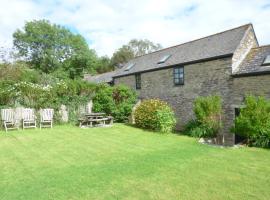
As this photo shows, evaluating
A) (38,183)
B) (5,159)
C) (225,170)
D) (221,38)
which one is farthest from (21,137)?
(221,38)

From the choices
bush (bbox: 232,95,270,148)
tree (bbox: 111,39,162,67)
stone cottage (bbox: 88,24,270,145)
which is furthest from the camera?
tree (bbox: 111,39,162,67)

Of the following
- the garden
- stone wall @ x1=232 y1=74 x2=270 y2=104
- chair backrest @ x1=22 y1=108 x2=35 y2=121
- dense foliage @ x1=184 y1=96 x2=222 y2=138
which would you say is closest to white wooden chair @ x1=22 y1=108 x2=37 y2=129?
chair backrest @ x1=22 y1=108 x2=35 y2=121

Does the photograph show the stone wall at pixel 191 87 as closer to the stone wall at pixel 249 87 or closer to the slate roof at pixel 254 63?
the stone wall at pixel 249 87

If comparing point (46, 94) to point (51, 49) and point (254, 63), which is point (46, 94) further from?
point (51, 49)

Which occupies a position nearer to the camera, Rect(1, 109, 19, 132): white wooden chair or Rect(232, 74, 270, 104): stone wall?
Rect(232, 74, 270, 104): stone wall

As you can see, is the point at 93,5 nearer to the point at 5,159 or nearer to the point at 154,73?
the point at 154,73

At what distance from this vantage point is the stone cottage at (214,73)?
12.9 metres

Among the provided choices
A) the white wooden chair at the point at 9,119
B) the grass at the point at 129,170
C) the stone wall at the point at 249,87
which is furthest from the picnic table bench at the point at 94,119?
the stone wall at the point at 249,87

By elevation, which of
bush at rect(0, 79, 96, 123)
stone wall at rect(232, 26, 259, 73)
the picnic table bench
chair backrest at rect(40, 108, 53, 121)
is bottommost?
the picnic table bench

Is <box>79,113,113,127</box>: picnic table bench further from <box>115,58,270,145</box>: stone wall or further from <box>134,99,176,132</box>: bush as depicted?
<box>115,58,270,145</box>: stone wall

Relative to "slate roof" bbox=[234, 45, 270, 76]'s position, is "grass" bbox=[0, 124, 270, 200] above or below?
below

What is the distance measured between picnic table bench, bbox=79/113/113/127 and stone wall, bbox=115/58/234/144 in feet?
14.0

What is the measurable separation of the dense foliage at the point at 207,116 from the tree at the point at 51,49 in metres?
33.8

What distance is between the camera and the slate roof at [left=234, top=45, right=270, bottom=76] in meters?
12.3
